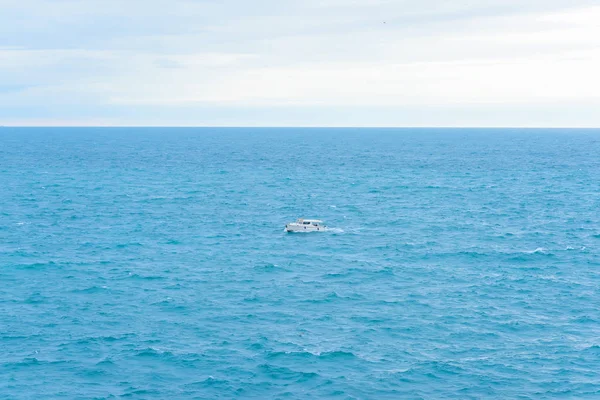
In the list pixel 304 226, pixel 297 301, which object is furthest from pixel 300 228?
pixel 297 301

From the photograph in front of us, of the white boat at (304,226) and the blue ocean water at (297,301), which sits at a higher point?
the white boat at (304,226)

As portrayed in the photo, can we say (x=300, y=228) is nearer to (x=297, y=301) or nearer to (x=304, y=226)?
(x=304, y=226)

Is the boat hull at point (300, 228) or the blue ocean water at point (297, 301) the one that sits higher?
the boat hull at point (300, 228)

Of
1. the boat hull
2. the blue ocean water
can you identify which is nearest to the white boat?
the boat hull

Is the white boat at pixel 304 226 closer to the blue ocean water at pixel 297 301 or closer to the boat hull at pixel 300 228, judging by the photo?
the boat hull at pixel 300 228

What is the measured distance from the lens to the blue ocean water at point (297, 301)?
56.4 m

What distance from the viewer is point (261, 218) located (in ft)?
414

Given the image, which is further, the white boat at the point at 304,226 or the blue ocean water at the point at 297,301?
the white boat at the point at 304,226

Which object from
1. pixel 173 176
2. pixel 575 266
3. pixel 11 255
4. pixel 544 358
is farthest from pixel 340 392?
pixel 173 176

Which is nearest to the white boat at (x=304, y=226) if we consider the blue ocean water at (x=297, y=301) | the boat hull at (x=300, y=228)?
the boat hull at (x=300, y=228)

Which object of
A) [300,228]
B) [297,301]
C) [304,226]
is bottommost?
[297,301]

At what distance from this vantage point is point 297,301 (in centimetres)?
7600

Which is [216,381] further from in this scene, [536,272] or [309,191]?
[309,191]

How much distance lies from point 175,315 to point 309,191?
9560 centimetres
